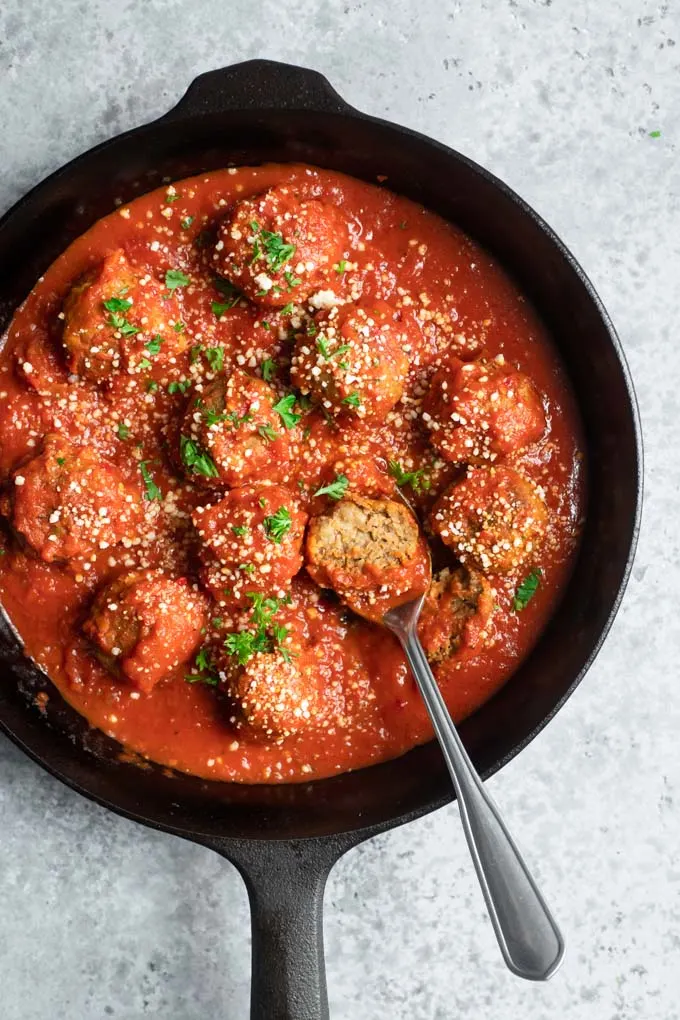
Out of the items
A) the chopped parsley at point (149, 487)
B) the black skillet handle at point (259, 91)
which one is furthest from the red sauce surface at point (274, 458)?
the black skillet handle at point (259, 91)

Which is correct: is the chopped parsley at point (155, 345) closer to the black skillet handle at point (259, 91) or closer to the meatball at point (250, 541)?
the meatball at point (250, 541)

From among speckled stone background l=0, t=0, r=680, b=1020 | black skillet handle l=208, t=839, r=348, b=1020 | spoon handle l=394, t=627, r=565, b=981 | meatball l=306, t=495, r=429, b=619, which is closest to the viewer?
spoon handle l=394, t=627, r=565, b=981

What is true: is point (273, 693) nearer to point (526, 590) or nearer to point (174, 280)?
point (526, 590)

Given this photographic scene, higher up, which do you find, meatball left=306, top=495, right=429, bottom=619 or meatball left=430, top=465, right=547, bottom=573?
meatball left=430, top=465, right=547, bottom=573

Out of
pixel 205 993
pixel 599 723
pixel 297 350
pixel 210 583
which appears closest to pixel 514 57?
pixel 297 350

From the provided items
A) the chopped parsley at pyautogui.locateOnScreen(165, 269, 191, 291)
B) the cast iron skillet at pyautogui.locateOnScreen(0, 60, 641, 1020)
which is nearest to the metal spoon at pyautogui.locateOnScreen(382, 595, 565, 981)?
the cast iron skillet at pyautogui.locateOnScreen(0, 60, 641, 1020)

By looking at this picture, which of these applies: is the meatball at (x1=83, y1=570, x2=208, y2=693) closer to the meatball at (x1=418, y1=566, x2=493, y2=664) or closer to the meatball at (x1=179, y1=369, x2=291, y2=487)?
the meatball at (x1=179, y1=369, x2=291, y2=487)

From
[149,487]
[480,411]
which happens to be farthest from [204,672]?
[480,411]

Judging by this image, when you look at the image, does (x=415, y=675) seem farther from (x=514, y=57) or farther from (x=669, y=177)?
(x=514, y=57)
